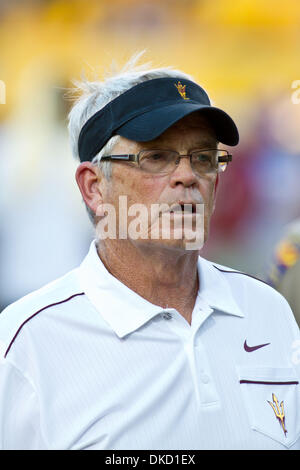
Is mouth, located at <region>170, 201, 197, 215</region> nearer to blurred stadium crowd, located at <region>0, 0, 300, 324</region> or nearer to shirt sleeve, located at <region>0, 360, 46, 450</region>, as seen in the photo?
shirt sleeve, located at <region>0, 360, 46, 450</region>

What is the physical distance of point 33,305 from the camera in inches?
62.6

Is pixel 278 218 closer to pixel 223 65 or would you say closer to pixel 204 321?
pixel 223 65

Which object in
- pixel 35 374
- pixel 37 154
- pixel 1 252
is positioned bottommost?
pixel 1 252

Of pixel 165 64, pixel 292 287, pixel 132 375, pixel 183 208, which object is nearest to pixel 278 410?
pixel 132 375

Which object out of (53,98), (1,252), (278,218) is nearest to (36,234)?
(1,252)

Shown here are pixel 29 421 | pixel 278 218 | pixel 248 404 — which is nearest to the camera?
pixel 29 421

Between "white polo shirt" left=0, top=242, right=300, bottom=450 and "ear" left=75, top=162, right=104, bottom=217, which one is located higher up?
"ear" left=75, top=162, right=104, bottom=217

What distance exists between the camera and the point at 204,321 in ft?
5.56

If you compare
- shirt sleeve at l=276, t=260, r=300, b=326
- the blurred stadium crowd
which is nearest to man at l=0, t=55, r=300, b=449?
shirt sleeve at l=276, t=260, r=300, b=326

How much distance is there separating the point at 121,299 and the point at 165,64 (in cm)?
343

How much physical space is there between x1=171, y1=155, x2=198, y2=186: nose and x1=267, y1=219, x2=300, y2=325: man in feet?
5.51

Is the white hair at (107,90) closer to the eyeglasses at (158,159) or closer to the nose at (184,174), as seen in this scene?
the eyeglasses at (158,159)

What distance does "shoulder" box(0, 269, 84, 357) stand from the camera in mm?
1508

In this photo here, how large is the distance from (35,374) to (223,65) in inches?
164
